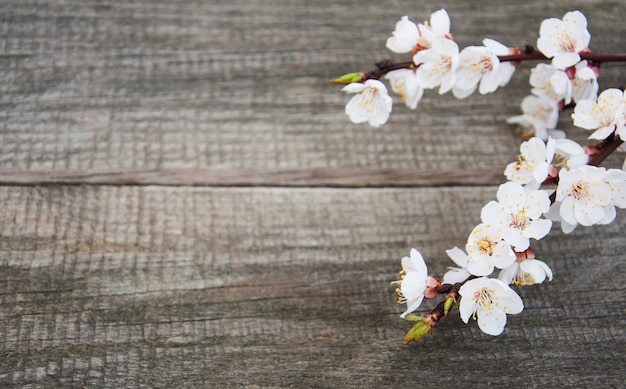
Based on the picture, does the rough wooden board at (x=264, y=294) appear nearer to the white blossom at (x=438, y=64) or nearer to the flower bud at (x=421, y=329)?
the flower bud at (x=421, y=329)

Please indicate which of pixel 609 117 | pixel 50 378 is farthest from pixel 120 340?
pixel 609 117

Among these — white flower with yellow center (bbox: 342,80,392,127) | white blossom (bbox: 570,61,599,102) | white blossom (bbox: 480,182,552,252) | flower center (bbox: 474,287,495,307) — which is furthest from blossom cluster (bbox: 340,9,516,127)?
flower center (bbox: 474,287,495,307)

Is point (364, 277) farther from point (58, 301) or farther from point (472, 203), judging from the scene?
point (58, 301)

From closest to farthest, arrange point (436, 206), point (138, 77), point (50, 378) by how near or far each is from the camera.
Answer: point (50, 378), point (436, 206), point (138, 77)

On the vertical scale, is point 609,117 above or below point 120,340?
above

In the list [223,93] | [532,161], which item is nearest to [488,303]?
[532,161]

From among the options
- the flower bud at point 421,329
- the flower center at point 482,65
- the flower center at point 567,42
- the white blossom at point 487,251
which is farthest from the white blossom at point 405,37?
the flower bud at point 421,329

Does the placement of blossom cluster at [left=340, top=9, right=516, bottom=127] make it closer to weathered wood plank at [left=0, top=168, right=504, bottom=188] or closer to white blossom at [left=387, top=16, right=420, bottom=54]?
white blossom at [left=387, top=16, right=420, bottom=54]
